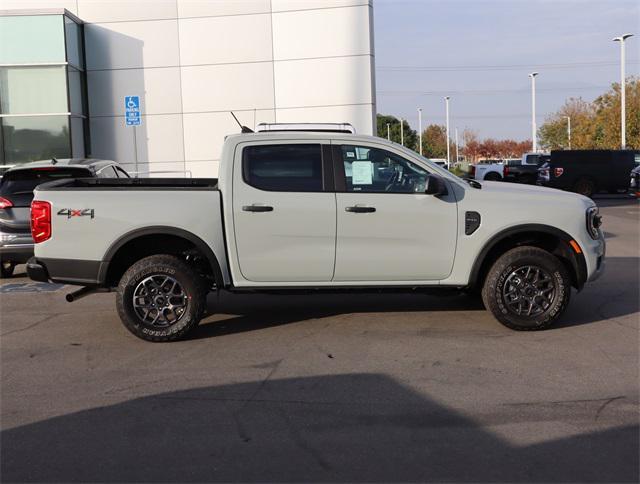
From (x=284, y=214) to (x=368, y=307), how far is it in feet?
6.70

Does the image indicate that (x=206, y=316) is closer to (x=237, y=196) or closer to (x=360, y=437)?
(x=237, y=196)

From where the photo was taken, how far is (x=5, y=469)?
4.50m

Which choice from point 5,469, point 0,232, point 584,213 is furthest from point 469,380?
point 0,232

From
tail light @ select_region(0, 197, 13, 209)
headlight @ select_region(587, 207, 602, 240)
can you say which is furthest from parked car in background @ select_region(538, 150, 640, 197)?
tail light @ select_region(0, 197, 13, 209)

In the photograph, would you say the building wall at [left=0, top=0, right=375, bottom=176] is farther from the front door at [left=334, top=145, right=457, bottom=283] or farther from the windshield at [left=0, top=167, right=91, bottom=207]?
the front door at [left=334, top=145, right=457, bottom=283]

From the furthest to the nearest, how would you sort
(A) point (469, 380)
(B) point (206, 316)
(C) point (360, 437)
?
(B) point (206, 316) < (A) point (469, 380) < (C) point (360, 437)

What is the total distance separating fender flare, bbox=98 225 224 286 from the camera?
24.1 ft

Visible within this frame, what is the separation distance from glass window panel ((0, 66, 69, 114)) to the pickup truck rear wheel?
1469 cm

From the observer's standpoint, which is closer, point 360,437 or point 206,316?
point 360,437

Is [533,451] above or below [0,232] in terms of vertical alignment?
below

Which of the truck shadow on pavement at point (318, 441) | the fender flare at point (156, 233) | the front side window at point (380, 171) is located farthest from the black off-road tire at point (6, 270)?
the truck shadow on pavement at point (318, 441)

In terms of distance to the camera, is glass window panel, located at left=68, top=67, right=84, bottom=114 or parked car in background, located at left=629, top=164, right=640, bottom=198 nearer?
glass window panel, located at left=68, top=67, right=84, bottom=114

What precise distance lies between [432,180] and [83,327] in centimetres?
400

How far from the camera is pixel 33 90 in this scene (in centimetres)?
2089
